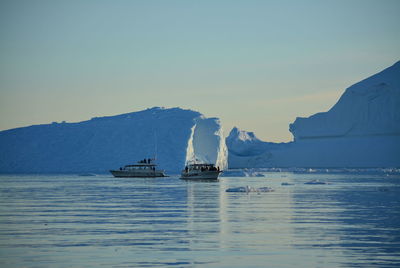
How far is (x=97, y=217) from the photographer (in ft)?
58.2

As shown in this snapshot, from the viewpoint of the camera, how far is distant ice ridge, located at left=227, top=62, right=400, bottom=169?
276 feet

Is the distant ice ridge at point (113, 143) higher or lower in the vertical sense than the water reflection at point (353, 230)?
higher

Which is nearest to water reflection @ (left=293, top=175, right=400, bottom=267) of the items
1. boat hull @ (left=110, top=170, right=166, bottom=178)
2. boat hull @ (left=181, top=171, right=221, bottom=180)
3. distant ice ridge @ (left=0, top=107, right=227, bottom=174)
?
boat hull @ (left=181, top=171, right=221, bottom=180)

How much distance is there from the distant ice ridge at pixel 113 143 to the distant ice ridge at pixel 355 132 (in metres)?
15.2

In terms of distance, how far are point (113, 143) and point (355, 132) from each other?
31.8m

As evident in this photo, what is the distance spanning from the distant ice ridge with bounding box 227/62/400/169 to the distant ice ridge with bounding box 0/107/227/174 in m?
15.2

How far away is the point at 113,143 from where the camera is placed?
73.9 metres

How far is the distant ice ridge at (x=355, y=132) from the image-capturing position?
84000 mm

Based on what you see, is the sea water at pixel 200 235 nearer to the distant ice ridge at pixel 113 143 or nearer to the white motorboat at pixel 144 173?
the white motorboat at pixel 144 173

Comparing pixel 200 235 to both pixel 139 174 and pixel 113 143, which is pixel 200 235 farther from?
pixel 113 143

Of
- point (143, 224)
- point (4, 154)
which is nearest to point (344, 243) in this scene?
point (143, 224)

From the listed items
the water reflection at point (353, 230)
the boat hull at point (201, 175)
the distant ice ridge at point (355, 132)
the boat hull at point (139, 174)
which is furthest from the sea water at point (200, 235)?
the distant ice ridge at point (355, 132)

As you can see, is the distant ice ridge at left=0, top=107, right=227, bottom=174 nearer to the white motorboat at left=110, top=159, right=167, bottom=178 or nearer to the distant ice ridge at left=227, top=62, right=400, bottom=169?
the white motorboat at left=110, top=159, right=167, bottom=178

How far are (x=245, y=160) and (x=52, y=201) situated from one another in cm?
8046
